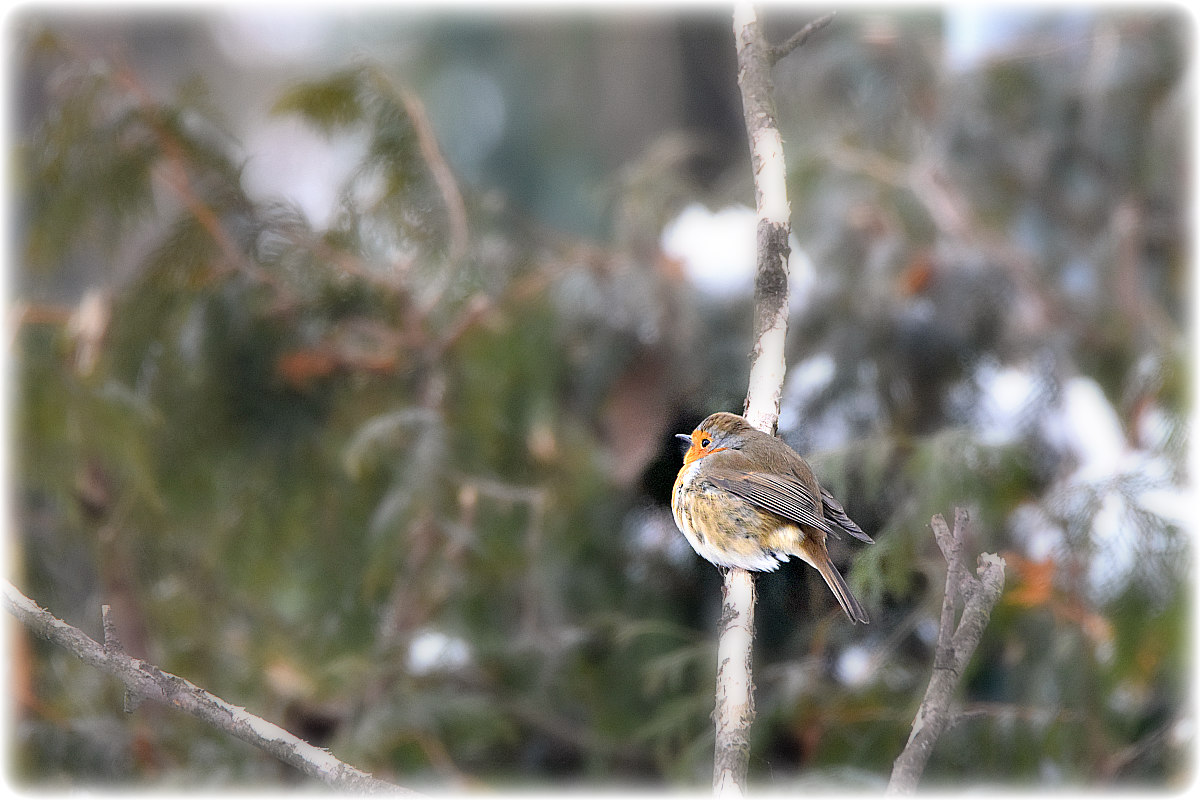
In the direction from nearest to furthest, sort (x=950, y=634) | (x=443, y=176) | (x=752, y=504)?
(x=950, y=634) < (x=752, y=504) < (x=443, y=176)

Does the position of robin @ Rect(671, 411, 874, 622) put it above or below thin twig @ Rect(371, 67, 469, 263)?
below

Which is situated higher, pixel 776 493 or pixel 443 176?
pixel 443 176

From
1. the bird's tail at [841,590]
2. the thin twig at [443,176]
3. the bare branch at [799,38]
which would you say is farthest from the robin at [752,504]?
the thin twig at [443,176]

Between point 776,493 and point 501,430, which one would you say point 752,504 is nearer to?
point 776,493

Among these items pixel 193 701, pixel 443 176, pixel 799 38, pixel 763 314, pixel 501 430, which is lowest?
pixel 193 701

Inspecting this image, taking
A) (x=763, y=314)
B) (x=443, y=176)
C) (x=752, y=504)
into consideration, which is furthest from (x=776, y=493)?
(x=443, y=176)

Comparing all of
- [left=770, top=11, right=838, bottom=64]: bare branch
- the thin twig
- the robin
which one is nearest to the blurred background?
the thin twig

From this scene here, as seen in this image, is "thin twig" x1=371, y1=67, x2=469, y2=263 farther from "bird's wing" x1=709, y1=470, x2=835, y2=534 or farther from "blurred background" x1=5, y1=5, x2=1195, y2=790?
"bird's wing" x1=709, y1=470, x2=835, y2=534
